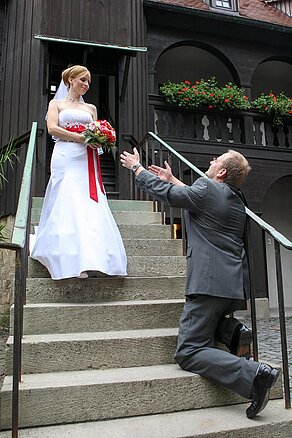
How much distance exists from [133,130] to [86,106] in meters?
3.83

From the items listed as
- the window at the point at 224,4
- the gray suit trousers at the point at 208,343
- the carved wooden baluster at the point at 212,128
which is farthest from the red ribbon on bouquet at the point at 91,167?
the window at the point at 224,4

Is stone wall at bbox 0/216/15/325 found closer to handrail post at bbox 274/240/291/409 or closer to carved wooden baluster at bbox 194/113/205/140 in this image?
carved wooden baluster at bbox 194/113/205/140

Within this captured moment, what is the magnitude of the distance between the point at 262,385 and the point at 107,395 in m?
0.86

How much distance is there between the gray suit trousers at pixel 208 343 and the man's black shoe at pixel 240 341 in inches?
1.2

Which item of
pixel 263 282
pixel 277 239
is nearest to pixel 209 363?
pixel 277 239

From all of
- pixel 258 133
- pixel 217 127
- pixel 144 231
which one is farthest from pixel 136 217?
pixel 258 133

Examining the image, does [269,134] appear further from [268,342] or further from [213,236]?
[213,236]

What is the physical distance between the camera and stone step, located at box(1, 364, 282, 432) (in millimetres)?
2188

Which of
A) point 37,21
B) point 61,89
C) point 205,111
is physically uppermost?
point 37,21

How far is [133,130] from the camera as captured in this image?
303 inches

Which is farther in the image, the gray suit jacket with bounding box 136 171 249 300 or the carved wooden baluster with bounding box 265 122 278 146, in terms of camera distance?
the carved wooden baluster with bounding box 265 122 278 146

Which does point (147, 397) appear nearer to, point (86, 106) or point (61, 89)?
point (86, 106)

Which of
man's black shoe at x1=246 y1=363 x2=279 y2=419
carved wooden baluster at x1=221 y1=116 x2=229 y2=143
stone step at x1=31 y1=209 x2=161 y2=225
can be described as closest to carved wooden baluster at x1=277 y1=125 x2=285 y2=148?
carved wooden baluster at x1=221 y1=116 x2=229 y2=143

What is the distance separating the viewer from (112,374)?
2.51m
